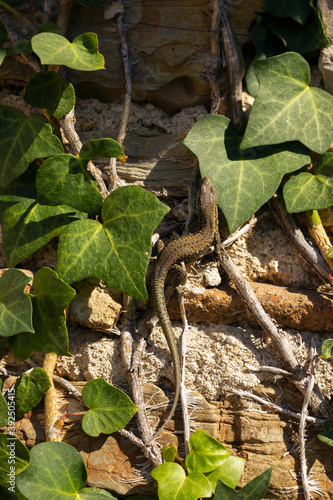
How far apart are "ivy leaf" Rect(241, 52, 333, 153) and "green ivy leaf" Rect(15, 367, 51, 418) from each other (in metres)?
1.63

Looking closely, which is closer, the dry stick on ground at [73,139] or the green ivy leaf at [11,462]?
the green ivy leaf at [11,462]

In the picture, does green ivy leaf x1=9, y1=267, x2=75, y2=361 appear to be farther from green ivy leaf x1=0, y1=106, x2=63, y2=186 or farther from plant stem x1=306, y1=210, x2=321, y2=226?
plant stem x1=306, y1=210, x2=321, y2=226

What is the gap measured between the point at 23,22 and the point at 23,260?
1.49 meters

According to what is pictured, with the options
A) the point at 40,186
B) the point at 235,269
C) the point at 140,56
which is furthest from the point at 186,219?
the point at 140,56

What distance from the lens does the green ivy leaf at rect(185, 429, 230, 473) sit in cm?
216

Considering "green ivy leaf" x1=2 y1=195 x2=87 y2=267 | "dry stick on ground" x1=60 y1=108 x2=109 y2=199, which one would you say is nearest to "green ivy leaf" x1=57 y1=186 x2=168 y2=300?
"green ivy leaf" x1=2 y1=195 x2=87 y2=267

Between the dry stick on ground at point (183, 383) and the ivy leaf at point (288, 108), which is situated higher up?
the ivy leaf at point (288, 108)

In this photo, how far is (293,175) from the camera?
2568 millimetres

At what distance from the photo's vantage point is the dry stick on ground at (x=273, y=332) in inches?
93.0

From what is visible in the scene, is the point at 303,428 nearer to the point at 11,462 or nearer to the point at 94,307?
the point at 94,307

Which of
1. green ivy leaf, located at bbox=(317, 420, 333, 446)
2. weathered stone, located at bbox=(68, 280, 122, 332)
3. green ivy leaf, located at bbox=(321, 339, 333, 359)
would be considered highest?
weathered stone, located at bbox=(68, 280, 122, 332)

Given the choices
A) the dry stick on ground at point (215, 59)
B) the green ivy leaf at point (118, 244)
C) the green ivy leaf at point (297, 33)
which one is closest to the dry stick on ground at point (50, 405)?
the green ivy leaf at point (118, 244)

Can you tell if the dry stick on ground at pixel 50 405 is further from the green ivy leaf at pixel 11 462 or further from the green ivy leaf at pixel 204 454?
the green ivy leaf at pixel 204 454

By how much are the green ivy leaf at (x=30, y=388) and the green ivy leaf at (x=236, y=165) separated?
128cm
